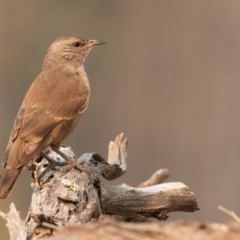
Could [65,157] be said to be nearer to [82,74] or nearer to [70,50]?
[82,74]

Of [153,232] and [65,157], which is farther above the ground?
[65,157]

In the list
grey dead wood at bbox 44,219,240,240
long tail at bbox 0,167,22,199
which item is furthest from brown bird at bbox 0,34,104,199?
grey dead wood at bbox 44,219,240,240

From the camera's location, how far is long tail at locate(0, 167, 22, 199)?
3.95m

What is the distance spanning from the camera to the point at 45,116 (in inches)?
175

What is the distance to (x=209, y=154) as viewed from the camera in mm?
8477

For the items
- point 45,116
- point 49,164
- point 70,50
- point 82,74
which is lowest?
point 49,164

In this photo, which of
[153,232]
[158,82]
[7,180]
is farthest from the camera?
[158,82]

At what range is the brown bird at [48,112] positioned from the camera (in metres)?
4.13

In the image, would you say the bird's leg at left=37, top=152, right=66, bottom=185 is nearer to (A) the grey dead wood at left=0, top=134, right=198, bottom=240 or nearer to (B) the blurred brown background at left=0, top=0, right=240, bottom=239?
(A) the grey dead wood at left=0, top=134, right=198, bottom=240

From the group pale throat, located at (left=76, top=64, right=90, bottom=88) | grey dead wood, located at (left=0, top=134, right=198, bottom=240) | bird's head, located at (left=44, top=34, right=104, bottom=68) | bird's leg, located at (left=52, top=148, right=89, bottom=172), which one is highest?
bird's head, located at (left=44, top=34, right=104, bottom=68)

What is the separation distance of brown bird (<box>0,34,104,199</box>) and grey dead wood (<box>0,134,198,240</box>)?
0.14 meters

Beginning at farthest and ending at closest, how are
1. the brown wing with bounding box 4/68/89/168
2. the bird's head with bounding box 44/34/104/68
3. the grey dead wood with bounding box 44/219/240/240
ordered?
the bird's head with bounding box 44/34/104/68
the brown wing with bounding box 4/68/89/168
the grey dead wood with bounding box 44/219/240/240

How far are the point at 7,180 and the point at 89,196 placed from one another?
56cm

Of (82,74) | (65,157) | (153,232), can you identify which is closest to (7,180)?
(65,157)
